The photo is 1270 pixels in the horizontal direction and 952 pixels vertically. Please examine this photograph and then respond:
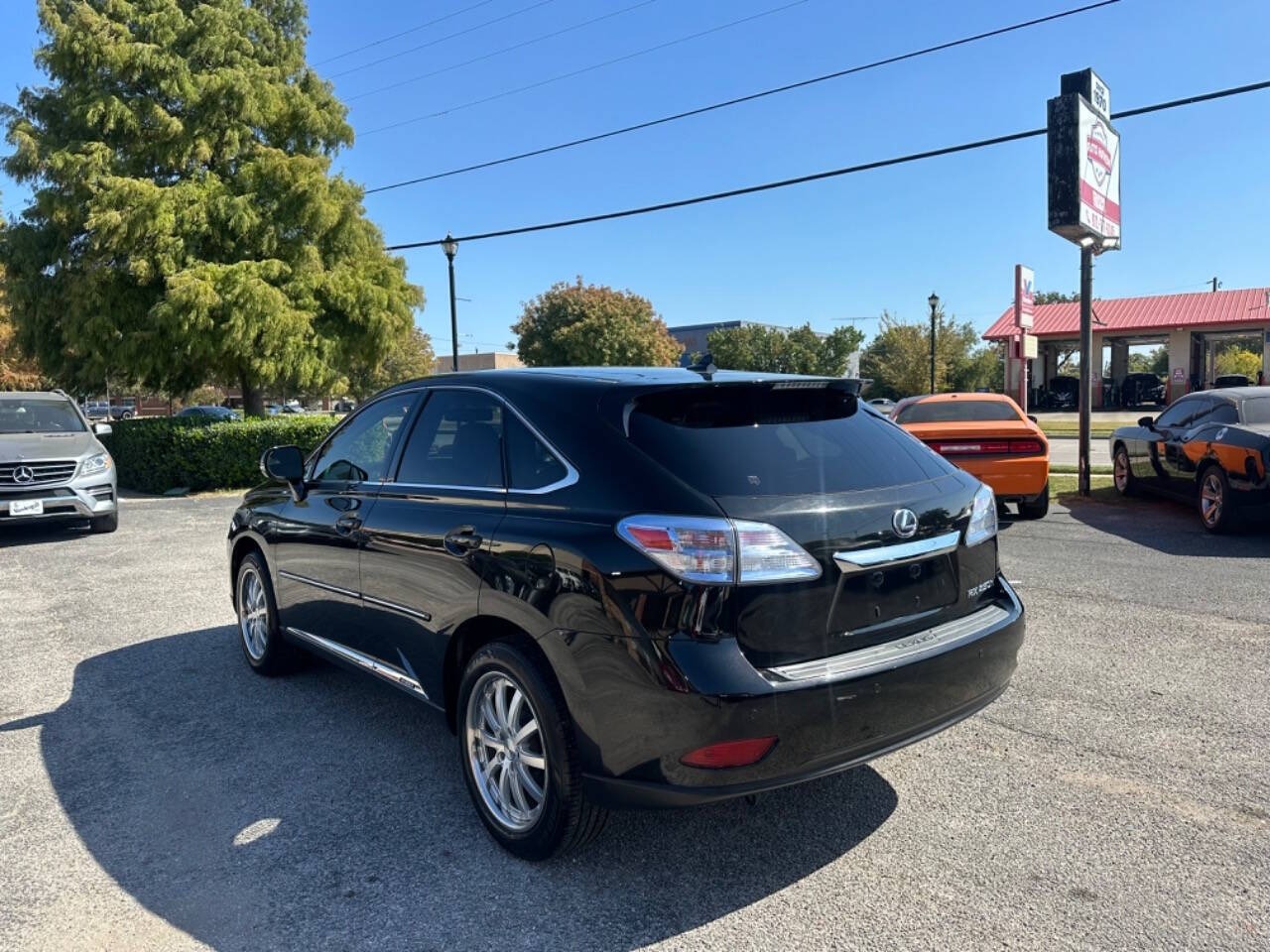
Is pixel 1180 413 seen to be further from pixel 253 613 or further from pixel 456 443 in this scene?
pixel 253 613

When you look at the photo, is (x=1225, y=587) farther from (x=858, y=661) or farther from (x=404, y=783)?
(x=404, y=783)

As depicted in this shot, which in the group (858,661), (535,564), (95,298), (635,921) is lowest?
(635,921)

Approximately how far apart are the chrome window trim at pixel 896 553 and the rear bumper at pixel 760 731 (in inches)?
12.5

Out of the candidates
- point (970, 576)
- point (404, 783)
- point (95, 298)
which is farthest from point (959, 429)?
point (95, 298)

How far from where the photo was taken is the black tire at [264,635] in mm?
5125

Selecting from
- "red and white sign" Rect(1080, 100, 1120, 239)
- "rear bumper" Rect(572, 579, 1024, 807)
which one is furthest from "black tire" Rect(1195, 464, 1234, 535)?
"rear bumper" Rect(572, 579, 1024, 807)

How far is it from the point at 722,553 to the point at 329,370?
16780mm

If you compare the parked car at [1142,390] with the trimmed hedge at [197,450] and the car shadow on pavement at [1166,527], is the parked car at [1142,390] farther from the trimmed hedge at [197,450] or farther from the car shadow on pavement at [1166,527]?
the trimmed hedge at [197,450]

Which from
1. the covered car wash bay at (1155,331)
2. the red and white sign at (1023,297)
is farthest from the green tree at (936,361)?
the red and white sign at (1023,297)

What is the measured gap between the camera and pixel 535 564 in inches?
120

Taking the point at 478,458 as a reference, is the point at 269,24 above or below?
above

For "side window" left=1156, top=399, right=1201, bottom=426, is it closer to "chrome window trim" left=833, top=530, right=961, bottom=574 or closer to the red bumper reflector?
"chrome window trim" left=833, top=530, right=961, bottom=574

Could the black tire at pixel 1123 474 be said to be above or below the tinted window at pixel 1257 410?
below

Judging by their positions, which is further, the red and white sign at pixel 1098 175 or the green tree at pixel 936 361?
the green tree at pixel 936 361
